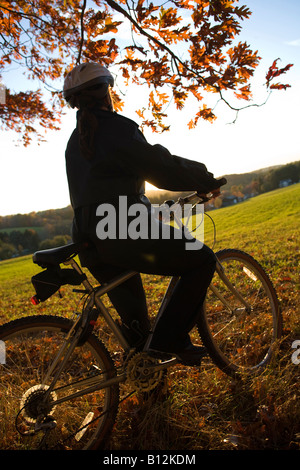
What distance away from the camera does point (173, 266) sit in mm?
2369

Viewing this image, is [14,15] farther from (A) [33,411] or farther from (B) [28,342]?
(A) [33,411]

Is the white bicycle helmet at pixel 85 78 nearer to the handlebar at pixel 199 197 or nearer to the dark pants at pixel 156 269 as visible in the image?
the dark pants at pixel 156 269

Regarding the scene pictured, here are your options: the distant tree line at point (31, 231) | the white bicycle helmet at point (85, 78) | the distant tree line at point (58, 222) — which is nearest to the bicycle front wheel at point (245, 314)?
the white bicycle helmet at point (85, 78)

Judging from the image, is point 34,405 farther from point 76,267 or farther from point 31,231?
point 31,231

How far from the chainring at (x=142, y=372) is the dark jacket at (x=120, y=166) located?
115 centimetres

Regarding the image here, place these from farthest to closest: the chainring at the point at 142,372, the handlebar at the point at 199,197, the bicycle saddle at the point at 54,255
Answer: the handlebar at the point at 199,197
the chainring at the point at 142,372
the bicycle saddle at the point at 54,255

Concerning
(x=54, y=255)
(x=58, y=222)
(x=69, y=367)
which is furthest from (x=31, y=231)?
(x=54, y=255)

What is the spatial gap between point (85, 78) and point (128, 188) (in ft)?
2.54

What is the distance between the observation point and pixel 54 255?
217 centimetres

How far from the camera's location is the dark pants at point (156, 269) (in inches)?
90.2

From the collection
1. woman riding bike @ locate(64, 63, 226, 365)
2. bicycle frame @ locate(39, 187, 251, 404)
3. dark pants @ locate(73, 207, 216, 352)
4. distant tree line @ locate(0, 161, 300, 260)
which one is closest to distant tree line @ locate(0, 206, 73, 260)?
distant tree line @ locate(0, 161, 300, 260)

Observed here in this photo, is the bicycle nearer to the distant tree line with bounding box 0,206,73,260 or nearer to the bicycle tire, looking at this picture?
the bicycle tire

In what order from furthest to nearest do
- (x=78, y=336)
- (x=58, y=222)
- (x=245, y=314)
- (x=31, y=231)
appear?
1. (x=58, y=222)
2. (x=31, y=231)
3. (x=245, y=314)
4. (x=78, y=336)

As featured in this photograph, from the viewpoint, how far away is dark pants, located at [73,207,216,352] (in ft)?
7.52
